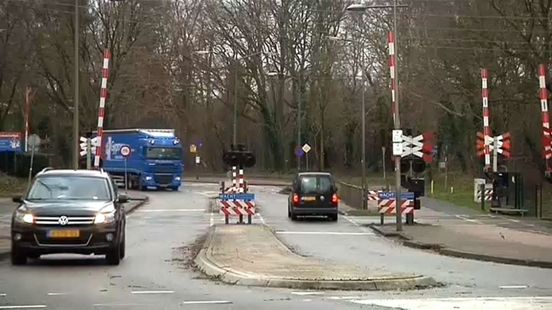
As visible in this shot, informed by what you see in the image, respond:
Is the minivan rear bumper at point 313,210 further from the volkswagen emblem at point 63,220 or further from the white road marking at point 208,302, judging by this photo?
the white road marking at point 208,302

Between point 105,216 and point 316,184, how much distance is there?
65.0ft

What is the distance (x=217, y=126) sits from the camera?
273 ft

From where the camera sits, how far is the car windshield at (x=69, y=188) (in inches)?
745

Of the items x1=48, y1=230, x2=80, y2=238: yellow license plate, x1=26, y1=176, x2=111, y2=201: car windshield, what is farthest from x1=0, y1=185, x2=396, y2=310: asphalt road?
x1=26, y1=176, x2=111, y2=201: car windshield

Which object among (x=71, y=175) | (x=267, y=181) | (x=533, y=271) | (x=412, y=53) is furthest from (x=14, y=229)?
(x=267, y=181)

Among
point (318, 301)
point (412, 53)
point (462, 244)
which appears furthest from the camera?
point (412, 53)

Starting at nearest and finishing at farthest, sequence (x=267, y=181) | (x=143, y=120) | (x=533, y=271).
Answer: (x=533, y=271) → (x=267, y=181) → (x=143, y=120)

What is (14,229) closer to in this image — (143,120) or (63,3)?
(63,3)

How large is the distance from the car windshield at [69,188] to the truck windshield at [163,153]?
1681 inches

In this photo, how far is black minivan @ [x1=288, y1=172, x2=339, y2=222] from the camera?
37.2 m

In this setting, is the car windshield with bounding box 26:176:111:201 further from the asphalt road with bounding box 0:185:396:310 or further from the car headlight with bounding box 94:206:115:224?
the asphalt road with bounding box 0:185:396:310

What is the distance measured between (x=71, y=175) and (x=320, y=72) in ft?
180

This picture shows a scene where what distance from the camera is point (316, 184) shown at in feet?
123

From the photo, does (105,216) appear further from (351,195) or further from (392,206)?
(351,195)
